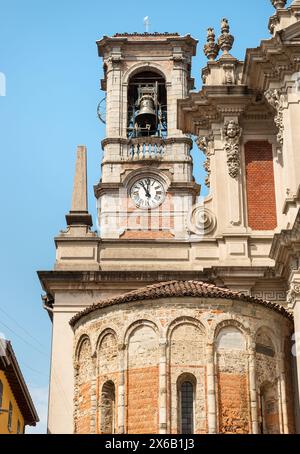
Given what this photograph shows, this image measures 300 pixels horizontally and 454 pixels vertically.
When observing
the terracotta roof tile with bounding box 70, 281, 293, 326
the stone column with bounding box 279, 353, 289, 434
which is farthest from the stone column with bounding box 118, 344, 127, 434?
→ the stone column with bounding box 279, 353, 289, 434

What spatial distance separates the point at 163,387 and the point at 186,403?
2.42ft

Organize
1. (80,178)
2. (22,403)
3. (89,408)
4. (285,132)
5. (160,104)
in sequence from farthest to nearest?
(160,104) < (22,403) < (80,178) < (285,132) < (89,408)

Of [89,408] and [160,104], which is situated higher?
[160,104]

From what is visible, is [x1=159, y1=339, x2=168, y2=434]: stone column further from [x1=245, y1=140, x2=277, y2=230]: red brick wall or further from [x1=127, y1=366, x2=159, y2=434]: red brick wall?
[x1=245, y1=140, x2=277, y2=230]: red brick wall

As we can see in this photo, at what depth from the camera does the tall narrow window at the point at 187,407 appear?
19.6 m

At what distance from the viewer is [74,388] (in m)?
22.0

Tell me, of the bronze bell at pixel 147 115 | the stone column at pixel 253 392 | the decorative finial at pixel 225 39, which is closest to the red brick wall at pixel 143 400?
the stone column at pixel 253 392

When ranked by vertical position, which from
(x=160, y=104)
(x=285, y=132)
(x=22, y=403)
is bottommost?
(x=22, y=403)

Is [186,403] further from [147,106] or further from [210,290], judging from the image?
[147,106]

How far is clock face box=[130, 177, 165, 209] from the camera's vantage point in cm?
4366
